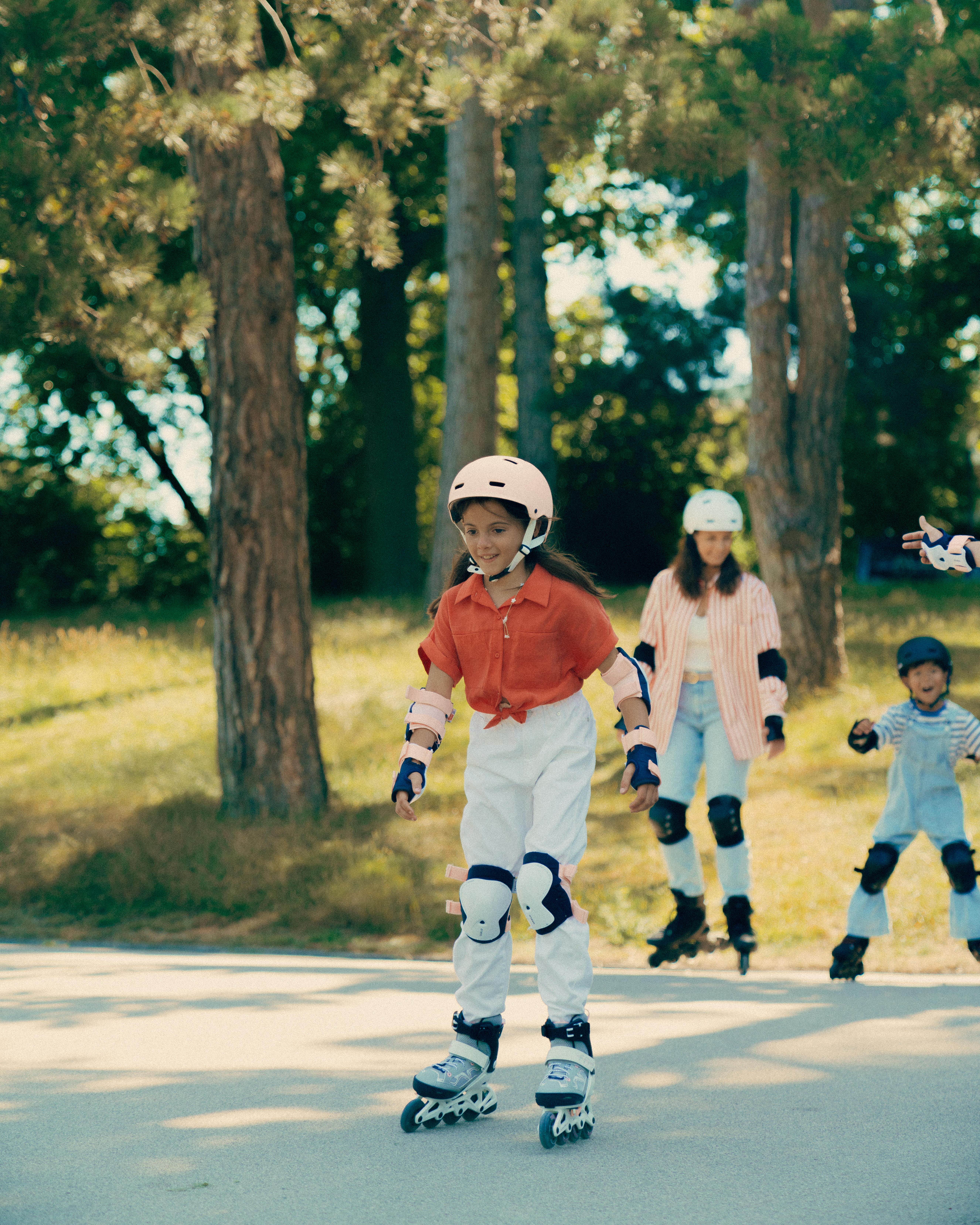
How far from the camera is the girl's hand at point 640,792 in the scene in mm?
A: 3789

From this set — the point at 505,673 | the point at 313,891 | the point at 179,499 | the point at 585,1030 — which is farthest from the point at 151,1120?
the point at 179,499

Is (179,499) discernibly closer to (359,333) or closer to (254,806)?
(359,333)

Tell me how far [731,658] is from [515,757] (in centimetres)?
235

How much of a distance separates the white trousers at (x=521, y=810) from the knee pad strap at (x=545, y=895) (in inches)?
1.0

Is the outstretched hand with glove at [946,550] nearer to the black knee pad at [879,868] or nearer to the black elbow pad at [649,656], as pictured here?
the black knee pad at [879,868]

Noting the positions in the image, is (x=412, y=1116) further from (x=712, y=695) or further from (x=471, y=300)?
(x=471, y=300)

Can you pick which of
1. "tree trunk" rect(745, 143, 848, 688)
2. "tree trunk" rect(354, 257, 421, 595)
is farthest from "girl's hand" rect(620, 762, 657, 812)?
"tree trunk" rect(354, 257, 421, 595)

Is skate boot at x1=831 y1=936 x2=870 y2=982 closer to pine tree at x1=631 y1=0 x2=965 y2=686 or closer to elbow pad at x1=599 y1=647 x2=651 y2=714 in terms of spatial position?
elbow pad at x1=599 y1=647 x2=651 y2=714

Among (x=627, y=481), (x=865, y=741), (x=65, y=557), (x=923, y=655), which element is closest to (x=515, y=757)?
(x=865, y=741)

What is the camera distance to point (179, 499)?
27016mm

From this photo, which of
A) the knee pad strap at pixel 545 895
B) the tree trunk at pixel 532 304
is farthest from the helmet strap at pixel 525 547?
the tree trunk at pixel 532 304

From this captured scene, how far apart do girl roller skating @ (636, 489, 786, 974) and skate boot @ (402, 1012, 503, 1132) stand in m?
2.26

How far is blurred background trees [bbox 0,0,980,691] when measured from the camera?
7422mm

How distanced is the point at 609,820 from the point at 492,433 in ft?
17.2
